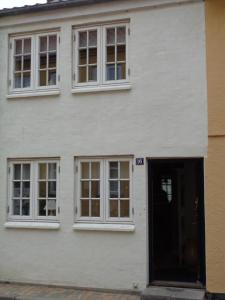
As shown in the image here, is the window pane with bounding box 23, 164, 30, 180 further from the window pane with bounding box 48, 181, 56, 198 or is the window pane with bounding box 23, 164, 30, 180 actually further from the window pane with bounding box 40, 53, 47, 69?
the window pane with bounding box 40, 53, 47, 69

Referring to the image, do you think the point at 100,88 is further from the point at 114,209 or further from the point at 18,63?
the point at 114,209

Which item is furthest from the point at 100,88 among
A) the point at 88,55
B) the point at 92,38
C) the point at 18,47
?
the point at 18,47

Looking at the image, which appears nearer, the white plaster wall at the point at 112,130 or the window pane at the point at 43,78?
the white plaster wall at the point at 112,130

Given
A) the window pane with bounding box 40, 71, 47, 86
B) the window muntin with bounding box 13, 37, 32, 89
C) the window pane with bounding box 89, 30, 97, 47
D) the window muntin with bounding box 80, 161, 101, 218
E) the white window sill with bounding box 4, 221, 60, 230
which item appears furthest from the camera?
the window muntin with bounding box 13, 37, 32, 89

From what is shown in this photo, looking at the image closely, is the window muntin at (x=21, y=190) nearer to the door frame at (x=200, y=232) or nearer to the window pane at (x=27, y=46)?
the window pane at (x=27, y=46)

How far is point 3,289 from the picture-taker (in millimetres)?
9828

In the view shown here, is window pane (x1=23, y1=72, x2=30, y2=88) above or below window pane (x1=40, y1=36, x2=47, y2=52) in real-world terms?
below

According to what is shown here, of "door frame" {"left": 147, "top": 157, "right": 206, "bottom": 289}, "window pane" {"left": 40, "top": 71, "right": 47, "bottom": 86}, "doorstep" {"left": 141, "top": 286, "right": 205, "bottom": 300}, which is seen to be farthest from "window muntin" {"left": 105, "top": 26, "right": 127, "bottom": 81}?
"doorstep" {"left": 141, "top": 286, "right": 205, "bottom": 300}

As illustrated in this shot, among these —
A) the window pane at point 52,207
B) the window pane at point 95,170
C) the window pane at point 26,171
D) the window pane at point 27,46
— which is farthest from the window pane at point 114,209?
the window pane at point 27,46

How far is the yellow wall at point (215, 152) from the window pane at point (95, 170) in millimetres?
2385

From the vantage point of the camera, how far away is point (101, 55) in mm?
10102

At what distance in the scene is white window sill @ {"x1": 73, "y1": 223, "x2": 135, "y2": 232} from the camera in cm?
951

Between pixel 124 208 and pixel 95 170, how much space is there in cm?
106

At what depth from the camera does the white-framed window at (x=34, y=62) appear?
10539 millimetres
